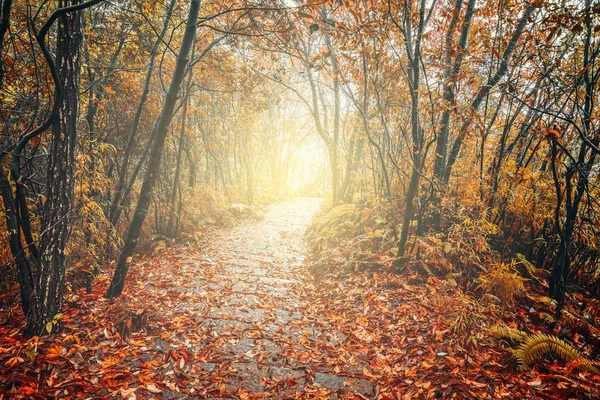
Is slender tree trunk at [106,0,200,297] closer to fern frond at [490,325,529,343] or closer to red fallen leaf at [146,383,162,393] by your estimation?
red fallen leaf at [146,383,162,393]

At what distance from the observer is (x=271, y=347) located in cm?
381


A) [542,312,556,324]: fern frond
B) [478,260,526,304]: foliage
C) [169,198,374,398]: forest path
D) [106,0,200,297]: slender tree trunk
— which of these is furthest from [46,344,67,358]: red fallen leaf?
[542,312,556,324]: fern frond

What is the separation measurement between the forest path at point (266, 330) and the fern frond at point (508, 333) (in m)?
1.74

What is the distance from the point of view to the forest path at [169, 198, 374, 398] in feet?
10.5

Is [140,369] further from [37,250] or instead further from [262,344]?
[37,250]

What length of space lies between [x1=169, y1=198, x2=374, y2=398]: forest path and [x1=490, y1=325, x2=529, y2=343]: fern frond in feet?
5.72

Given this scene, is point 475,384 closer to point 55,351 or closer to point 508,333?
point 508,333

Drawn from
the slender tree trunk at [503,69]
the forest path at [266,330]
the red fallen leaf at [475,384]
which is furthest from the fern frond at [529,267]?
the forest path at [266,330]

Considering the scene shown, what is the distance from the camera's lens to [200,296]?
4.98 meters

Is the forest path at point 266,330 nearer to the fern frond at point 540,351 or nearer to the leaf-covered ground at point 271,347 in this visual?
the leaf-covered ground at point 271,347

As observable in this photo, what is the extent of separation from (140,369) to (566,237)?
5803mm

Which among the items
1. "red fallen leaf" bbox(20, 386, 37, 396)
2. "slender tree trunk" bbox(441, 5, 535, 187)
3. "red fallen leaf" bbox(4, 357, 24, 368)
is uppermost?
"slender tree trunk" bbox(441, 5, 535, 187)

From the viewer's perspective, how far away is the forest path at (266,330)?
3.21 meters

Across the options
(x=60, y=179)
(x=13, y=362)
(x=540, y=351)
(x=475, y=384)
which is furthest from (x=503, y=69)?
(x=13, y=362)
